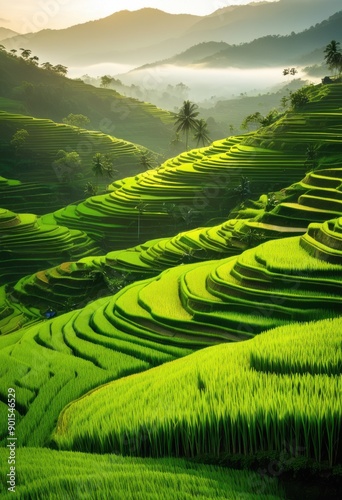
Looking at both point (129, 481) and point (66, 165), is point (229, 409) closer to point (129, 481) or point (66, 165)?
point (129, 481)

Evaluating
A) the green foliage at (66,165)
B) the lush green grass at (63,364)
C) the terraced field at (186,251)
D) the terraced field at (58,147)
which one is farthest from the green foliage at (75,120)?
the lush green grass at (63,364)

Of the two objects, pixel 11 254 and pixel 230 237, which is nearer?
pixel 230 237

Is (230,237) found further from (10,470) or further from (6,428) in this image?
(10,470)

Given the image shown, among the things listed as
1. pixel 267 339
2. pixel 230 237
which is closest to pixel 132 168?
pixel 230 237

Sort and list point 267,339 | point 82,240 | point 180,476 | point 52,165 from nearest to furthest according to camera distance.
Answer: point 180,476 → point 267,339 → point 82,240 → point 52,165

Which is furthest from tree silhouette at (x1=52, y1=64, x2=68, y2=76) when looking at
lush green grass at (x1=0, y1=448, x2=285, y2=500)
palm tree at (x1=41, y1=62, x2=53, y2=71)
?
lush green grass at (x1=0, y1=448, x2=285, y2=500)

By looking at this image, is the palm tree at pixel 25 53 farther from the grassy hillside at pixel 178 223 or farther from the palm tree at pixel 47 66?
the grassy hillside at pixel 178 223

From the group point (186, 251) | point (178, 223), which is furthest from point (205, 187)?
point (186, 251)
